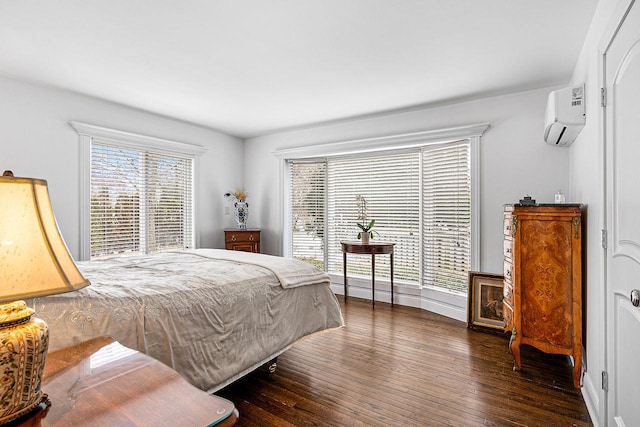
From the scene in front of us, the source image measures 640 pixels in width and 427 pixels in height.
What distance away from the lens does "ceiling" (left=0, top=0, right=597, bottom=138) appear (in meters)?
2.07

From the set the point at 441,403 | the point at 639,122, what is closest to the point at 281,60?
the point at 639,122

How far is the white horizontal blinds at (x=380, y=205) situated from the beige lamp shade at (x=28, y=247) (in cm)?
Result: 394

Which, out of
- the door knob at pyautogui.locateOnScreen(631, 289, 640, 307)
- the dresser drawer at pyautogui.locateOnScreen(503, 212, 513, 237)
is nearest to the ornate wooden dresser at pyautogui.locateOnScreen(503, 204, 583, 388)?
the dresser drawer at pyautogui.locateOnScreen(503, 212, 513, 237)

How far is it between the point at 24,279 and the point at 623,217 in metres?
2.17

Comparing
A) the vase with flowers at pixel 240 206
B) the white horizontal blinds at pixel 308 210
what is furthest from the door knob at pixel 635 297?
the vase with flowers at pixel 240 206

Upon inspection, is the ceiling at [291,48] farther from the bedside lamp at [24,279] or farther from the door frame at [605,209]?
the bedside lamp at [24,279]

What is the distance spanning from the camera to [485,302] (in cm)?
341

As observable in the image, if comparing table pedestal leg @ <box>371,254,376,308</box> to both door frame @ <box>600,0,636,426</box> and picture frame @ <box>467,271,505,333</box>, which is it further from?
door frame @ <box>600,0,636,426</box>

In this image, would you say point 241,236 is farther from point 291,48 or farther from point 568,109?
point 568,109

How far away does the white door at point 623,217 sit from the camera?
4.45ft

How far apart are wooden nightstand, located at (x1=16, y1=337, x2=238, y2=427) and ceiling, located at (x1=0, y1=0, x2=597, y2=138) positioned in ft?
6.54

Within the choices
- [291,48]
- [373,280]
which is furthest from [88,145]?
[373,280]

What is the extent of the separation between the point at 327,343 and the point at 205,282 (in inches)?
56.2

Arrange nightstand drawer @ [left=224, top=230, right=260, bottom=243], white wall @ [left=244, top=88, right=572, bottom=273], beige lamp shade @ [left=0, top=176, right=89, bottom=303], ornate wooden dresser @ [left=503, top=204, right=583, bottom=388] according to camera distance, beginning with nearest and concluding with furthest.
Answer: beige lamp shade @ [left=0, top=176, right=89, bottom=303] < ornate wooden dresser @ [left=503, top=204, right=583, bottom=388] < white wall @ [left=244, top=88, right=572, bottom=273] < nightstand drawer @ [left=224, top=230, right=260, bottom=243]
